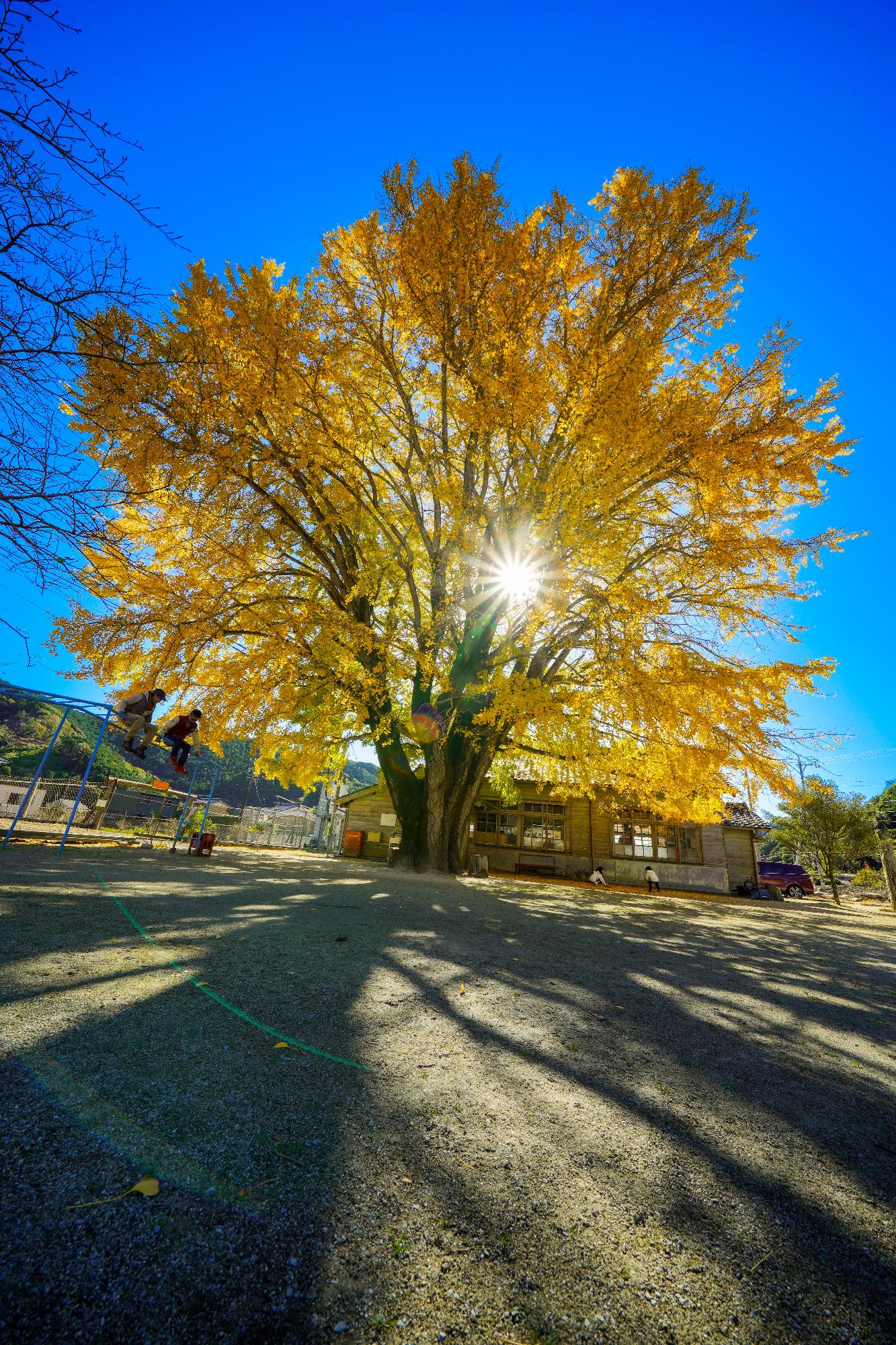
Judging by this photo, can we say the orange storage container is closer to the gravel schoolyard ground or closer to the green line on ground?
the gravel schoolyard ground

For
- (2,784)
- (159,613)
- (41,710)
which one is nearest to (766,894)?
(159,613)

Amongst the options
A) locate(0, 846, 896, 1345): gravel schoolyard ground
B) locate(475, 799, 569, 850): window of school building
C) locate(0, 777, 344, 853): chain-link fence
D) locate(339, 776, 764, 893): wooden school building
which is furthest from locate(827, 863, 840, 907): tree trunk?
locate(0, 846, 896, 1345): gravel schoolyard ground

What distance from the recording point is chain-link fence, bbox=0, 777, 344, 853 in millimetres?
15859

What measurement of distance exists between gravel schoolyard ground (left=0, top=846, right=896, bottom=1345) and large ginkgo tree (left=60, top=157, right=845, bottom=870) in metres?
6.96

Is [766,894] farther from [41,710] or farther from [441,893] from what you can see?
[41,710]

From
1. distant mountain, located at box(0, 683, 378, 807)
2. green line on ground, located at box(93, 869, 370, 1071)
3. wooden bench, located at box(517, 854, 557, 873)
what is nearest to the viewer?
green line on ground, located at box(93, 869, 370, 1071)

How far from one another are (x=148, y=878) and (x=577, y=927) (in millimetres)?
5873

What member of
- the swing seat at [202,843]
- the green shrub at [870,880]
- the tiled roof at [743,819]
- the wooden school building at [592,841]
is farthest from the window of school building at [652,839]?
the swing seat at [202,843]

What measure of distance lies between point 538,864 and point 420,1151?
2185 cm

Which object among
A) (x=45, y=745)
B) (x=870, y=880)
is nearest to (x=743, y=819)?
Answer: (x=870, y=880)

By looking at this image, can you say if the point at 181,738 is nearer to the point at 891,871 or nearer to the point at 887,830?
the point at 891,871

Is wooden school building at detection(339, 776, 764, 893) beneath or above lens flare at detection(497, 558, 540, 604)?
beneath

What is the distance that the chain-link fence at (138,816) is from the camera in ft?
52.0

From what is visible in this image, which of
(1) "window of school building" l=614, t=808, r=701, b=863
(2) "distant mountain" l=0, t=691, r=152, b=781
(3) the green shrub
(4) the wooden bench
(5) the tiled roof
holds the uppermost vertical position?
(2) "distant mountain" l=0, t=691, r=152, b=781
